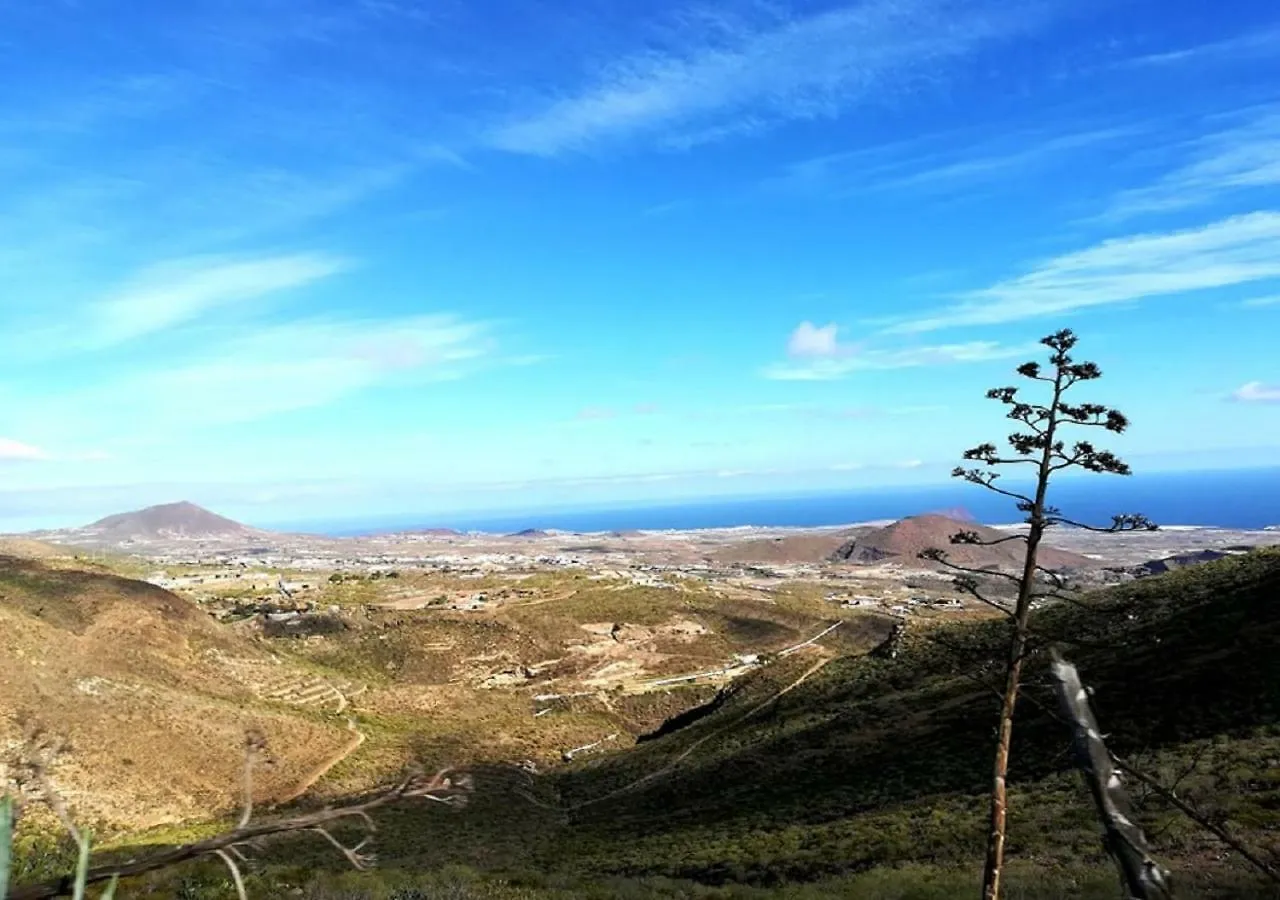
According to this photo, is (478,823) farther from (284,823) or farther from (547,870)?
(284,823)

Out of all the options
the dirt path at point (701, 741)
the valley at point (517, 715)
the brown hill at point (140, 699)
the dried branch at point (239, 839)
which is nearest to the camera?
the dried branch at point (239, 839)

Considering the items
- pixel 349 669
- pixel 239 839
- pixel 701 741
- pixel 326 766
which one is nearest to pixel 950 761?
pixel 701 741

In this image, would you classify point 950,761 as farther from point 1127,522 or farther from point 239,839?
point 239,839

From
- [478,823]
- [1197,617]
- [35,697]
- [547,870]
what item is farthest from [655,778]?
[35,697]

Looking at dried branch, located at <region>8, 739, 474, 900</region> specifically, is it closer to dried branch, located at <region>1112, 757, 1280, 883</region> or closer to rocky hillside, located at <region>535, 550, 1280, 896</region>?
dried branch, located at <region>1112, 757, 1280, 883</region>

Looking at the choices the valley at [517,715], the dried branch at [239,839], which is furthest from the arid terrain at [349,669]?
the dried branch at [239,839]

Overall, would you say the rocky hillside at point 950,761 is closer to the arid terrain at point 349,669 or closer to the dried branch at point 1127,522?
the dried branch at point 1127,522
